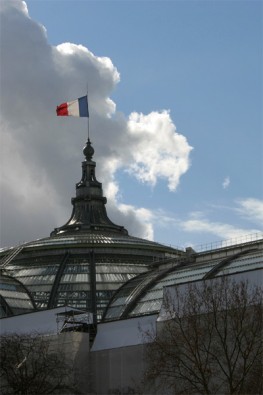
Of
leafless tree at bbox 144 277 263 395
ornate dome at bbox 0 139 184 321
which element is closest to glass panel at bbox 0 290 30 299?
ornate dome at bbox 0 139 184 321

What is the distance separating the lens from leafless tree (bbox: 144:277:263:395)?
88.9 meters

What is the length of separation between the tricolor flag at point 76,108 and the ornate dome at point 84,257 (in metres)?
17.7

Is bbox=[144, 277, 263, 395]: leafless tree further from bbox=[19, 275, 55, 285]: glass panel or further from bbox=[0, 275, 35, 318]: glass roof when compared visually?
bbox=[19, 275, 55, 285]: glass panel

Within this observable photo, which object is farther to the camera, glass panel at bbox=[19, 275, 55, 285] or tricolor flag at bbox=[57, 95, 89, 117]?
tricolor flag at bbox=[57, 95, 89, 117]

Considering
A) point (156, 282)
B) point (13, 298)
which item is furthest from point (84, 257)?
point (156, 282)

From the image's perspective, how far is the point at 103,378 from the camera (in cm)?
11394

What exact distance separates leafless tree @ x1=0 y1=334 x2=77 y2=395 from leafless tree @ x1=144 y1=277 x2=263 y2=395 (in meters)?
11.1

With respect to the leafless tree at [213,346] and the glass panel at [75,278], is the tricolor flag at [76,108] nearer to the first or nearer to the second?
the glass panel at [75,278]

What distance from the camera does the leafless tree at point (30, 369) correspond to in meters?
101

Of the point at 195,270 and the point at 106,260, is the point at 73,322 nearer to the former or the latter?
the point at 195,270

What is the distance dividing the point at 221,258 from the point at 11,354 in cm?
3468

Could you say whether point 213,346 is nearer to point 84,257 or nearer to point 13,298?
point 13,298

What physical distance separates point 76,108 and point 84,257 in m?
22.2

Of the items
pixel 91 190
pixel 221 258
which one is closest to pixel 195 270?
pixel 221 258
